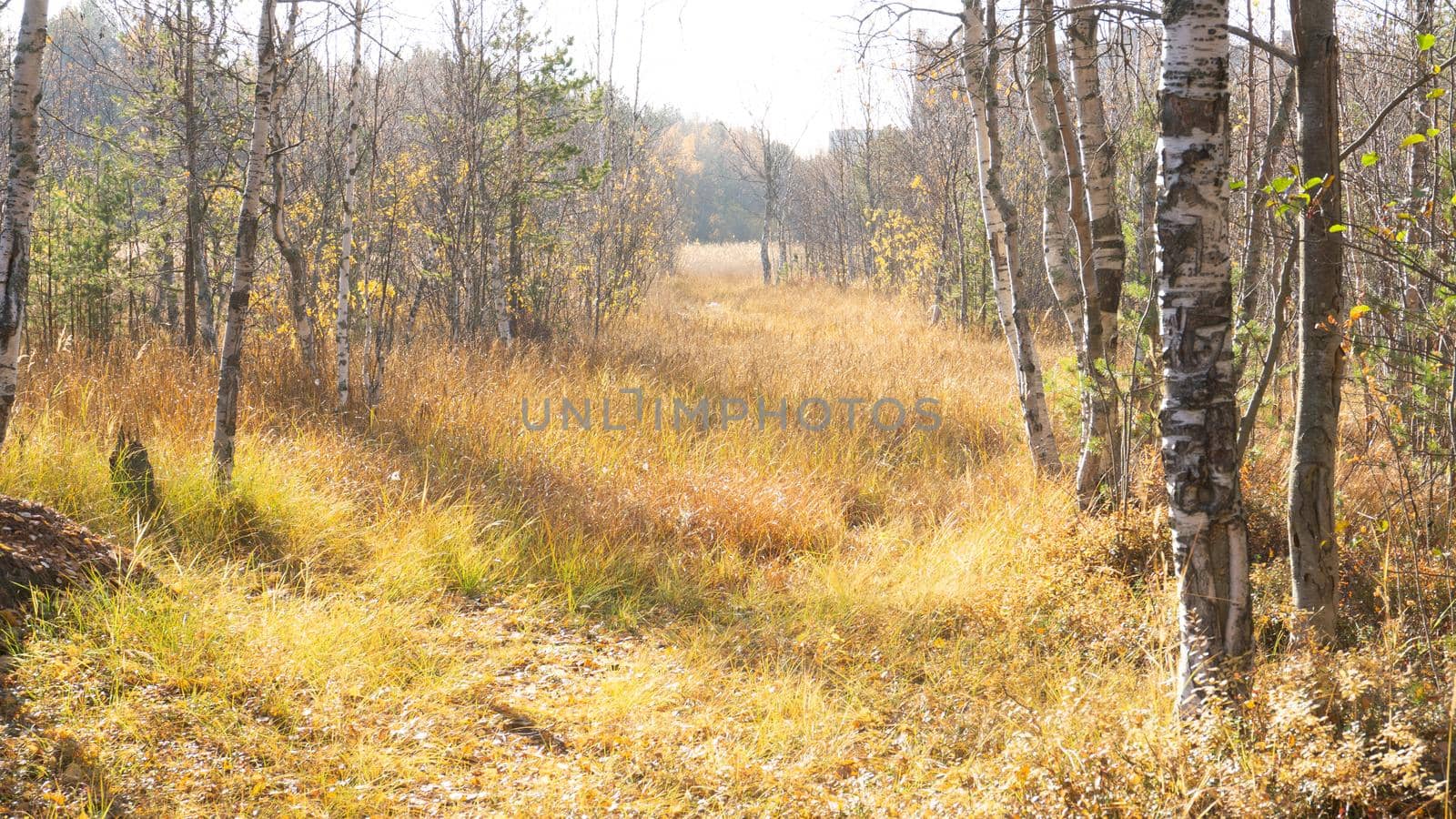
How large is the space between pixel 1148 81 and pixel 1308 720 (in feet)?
40.2

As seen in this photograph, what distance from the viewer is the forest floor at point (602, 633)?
260 centimetres

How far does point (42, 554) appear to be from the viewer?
334 cm

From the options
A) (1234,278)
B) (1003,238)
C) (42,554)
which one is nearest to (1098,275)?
(1003,238)

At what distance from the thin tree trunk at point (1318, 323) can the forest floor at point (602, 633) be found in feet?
1.26

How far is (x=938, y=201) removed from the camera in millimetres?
13859

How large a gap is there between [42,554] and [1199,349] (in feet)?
14.0

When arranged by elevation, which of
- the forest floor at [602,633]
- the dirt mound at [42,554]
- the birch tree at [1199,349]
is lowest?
the forest floor at [602,633]

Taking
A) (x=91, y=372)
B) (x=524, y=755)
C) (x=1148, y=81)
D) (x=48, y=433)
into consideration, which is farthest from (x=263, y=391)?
(x=1148, y=81)

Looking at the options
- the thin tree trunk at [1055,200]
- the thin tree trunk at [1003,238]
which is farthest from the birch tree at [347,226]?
the thin tree trunk at [1055,200]

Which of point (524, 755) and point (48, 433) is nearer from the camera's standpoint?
point (524, 755)

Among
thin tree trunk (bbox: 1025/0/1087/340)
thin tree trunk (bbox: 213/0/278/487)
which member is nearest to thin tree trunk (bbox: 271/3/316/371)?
thin tree trunk (bbox: 213/0/278/487)

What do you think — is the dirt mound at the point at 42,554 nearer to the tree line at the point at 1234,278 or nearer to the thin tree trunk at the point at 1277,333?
the tree line at the point at 1234,278

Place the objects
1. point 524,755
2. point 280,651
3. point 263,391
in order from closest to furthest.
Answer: point 524,755, point 280,651, point 263,391

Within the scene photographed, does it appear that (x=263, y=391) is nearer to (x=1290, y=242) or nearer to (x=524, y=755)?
(x=524, y=755)
